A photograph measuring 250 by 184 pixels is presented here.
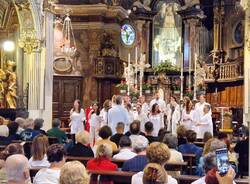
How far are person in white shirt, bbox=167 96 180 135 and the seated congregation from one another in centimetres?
619

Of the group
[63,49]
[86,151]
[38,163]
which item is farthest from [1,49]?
[38,163]

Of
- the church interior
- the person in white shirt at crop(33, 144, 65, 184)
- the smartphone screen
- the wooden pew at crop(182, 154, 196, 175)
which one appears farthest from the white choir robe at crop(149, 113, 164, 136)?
the smartphone screen

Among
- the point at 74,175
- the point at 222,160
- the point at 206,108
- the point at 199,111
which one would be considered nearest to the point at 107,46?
the point at 199,111

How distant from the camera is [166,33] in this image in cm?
2859

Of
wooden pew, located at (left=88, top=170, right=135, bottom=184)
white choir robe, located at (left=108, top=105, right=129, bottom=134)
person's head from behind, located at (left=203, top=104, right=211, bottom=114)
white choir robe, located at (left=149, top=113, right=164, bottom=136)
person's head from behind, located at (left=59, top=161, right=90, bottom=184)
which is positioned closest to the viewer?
person's head from behind, located at (left=59, top=161, right=90, bottom=184)

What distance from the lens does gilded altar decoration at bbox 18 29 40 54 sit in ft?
59.2

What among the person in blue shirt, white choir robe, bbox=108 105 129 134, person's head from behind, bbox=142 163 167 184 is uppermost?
white choir robe, bbox=108 105 129 134

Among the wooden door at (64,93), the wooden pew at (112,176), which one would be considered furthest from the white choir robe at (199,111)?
the wooden door at (64,93)

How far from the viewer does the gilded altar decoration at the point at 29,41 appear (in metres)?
18.0

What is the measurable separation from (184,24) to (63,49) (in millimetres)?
6806

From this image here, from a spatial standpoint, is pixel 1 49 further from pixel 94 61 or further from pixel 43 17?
pixel 94 61

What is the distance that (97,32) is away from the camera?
26172 mm

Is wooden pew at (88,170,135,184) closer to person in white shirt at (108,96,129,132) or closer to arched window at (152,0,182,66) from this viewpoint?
person in white shirt at (108,96,129,132)

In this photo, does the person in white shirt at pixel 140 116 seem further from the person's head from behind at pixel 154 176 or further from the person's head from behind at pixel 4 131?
the person's head from behind at pixel 154 176
